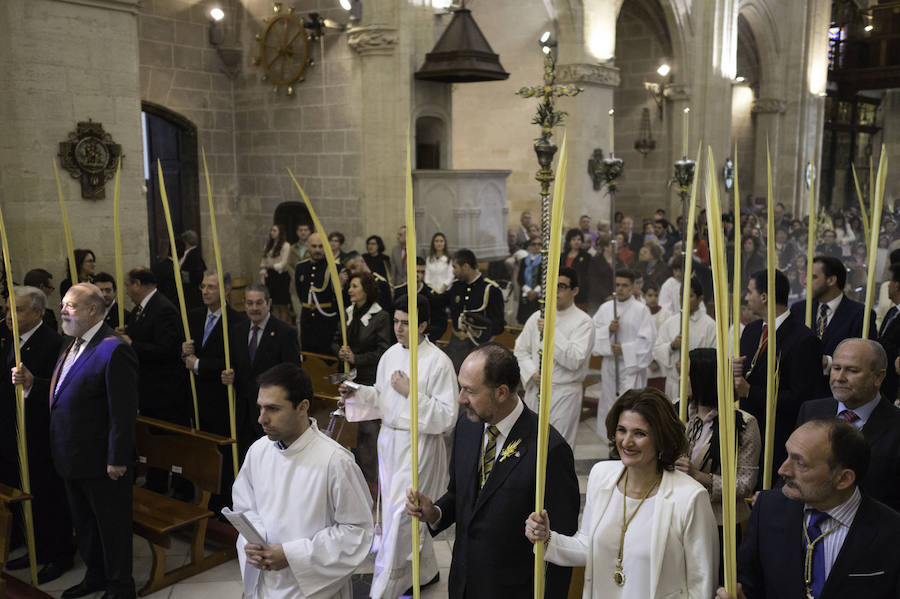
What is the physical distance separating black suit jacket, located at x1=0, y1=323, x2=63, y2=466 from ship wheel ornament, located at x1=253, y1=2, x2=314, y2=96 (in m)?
8.68

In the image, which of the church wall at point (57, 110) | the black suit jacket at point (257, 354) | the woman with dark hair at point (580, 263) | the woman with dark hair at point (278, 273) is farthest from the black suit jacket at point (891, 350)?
the woman with dark hair at point (278, 273)

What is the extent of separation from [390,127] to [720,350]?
10.9 meters

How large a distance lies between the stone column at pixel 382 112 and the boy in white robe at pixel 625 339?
5488 mm

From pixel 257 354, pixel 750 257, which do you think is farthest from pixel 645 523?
pixel 750 257

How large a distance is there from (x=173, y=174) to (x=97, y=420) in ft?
33.2

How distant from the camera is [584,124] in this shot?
51.2 feet

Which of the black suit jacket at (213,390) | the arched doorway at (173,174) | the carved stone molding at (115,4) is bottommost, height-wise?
the black suit jacket at (213,390)

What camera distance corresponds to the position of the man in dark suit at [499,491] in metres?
2.93

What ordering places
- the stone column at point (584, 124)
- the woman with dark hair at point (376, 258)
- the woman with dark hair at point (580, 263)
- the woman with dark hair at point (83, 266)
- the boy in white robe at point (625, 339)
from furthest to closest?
the stone column at point (584, 124) → the woman with dark hair at point (580, 263) → the woman with dark hair at point (376, 258) → the woman with dark hair at point (83, 266) → the boy in white robe at point (625, 339)

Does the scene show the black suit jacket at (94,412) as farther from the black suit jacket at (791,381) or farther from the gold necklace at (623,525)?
the black suit jacket at (791,381)

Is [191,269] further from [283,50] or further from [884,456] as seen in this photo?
[884,456]

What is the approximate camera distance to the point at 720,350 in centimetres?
185

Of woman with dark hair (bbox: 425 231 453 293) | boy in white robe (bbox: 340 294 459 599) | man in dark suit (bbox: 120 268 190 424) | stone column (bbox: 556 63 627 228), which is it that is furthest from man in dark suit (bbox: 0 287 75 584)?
stone column (bbox: 556 63 627 228)

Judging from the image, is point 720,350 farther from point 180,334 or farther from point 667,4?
point 667,4
